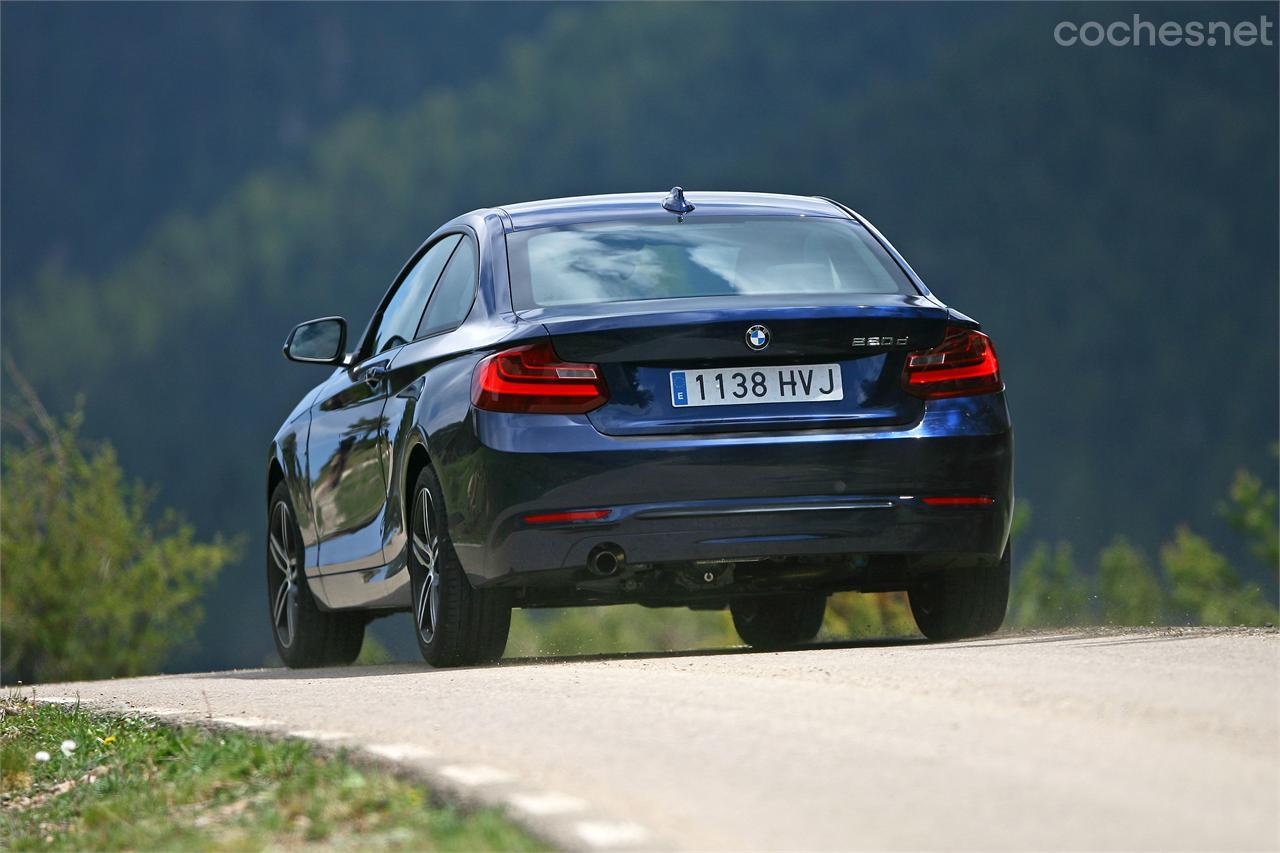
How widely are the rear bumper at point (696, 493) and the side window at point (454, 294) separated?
919 mm

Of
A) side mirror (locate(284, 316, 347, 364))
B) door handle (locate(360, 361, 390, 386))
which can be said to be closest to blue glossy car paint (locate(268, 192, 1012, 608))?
door handle (locate(360, 361, 390, 386))

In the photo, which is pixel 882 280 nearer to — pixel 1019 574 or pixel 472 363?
pixel 472 363

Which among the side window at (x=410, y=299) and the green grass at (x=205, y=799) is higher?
the side window at (x=410, y=299)

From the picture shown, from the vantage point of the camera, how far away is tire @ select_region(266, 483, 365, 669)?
10.4 metres

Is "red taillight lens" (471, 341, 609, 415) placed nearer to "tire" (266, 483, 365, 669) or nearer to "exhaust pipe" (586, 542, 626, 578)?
"exhaust pipe" (586, 542, 626, 578)

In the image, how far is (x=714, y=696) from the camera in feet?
19.8

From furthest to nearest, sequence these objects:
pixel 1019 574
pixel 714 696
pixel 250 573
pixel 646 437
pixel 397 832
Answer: pixel 250 573, pixel 1019 574, pixel 646 437, pixel 714 696, pixel 397 832

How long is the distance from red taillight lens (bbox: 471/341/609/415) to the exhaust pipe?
466 mm

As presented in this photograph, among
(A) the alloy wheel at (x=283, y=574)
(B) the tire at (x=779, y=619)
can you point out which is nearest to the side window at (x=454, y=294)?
(A) the alloy wheel at (x=283, y=574)

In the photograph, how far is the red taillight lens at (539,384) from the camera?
7434 millimetres

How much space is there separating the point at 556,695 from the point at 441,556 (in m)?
1.64

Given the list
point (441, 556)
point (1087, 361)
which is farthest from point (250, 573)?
point (441, 556)

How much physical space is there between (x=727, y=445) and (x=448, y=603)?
1.24m

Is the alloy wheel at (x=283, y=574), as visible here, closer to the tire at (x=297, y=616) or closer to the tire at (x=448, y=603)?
the tire at (x=297, y=616)
